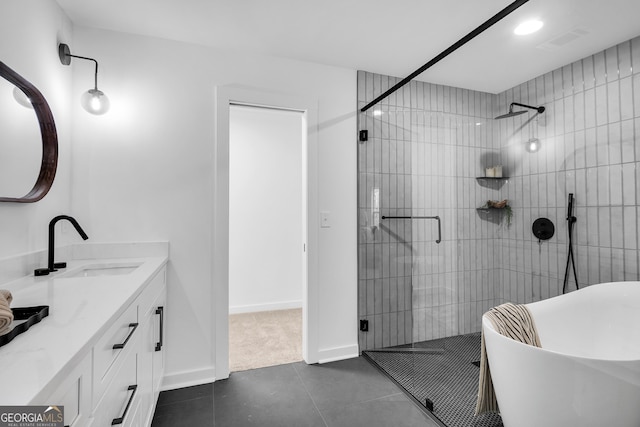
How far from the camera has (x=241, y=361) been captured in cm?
254

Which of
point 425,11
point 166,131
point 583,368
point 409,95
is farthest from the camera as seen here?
point 409,95

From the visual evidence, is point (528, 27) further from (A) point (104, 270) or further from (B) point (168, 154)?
(A) point (104, 270)

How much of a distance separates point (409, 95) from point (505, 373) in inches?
75.4

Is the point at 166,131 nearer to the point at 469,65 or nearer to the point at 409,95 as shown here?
the point at 409,95

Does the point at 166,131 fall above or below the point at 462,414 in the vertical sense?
above

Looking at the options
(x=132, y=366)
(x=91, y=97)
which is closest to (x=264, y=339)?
(x=132, y=366)

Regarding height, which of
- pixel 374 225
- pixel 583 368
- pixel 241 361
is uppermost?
pixel 374 225

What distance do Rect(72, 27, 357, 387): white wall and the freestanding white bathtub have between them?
74.6 inches

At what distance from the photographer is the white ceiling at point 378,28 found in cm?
144

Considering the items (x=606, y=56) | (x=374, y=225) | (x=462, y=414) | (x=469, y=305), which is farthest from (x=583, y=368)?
(x=374, y=225)

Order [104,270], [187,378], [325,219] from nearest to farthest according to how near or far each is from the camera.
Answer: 1. [104,270]
2. [187,378]
3. [325,219]

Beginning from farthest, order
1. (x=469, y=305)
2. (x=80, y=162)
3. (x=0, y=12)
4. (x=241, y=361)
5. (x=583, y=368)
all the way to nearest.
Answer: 1. (x=241, y=361)
2. (x=80, y=162)
3. (x=469, y=305)
4. (x=0, y=12)
5. (x=583, y=368)

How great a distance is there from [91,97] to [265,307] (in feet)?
9.31

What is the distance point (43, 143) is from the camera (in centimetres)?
168
